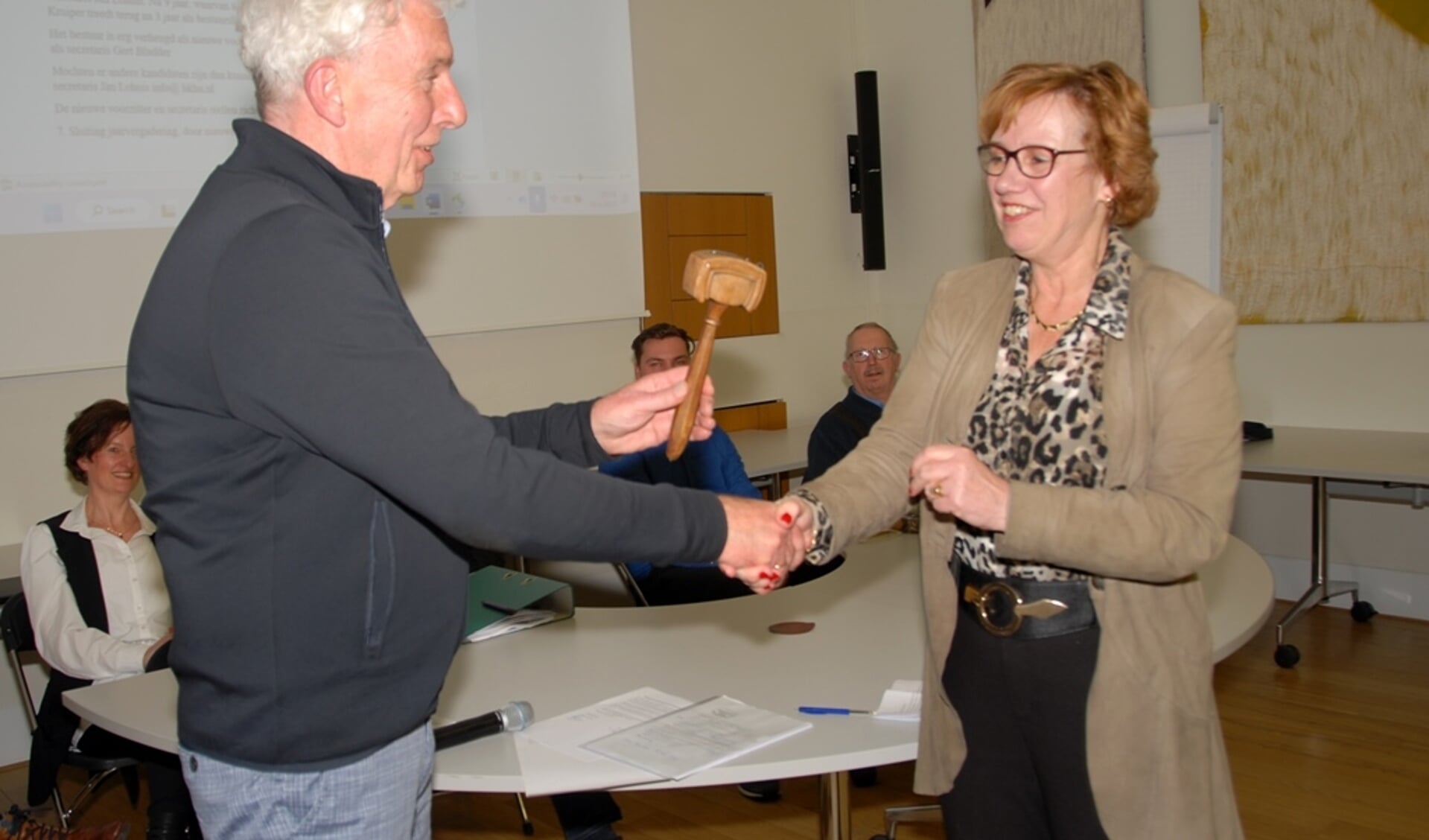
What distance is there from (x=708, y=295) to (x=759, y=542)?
1.33 ft

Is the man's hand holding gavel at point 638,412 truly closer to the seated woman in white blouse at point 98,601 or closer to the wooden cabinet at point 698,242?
the seated woman in white blouse at point 98,601

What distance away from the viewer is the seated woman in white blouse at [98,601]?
3.20 meters

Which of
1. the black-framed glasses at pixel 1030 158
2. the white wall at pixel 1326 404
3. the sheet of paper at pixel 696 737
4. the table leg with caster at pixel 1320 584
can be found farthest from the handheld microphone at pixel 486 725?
the white wall at pixel 1326 404

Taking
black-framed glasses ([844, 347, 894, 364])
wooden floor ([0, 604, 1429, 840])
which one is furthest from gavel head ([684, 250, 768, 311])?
black-framed glasses ([844, 347, 894, 364])

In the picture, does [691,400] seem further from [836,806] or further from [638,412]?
[836,806]

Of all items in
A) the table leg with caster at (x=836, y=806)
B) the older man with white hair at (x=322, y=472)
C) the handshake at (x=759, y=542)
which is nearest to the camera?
the older man with white hair at (x=322, y=472)

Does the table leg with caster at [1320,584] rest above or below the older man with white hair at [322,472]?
below

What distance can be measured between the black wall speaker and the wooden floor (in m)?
3.29

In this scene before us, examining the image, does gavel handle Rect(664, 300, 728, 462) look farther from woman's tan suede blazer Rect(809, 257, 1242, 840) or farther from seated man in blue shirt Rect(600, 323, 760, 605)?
seated man in blue shirt Rect(600, 323, 760, 605)

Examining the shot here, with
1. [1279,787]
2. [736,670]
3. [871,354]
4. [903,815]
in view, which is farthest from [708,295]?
[871,354]

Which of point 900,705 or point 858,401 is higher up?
point 858,401

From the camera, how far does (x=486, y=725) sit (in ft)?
6.64

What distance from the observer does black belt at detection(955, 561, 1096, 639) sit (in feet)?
5.55

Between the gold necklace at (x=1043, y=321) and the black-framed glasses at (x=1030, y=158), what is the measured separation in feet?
0.60
